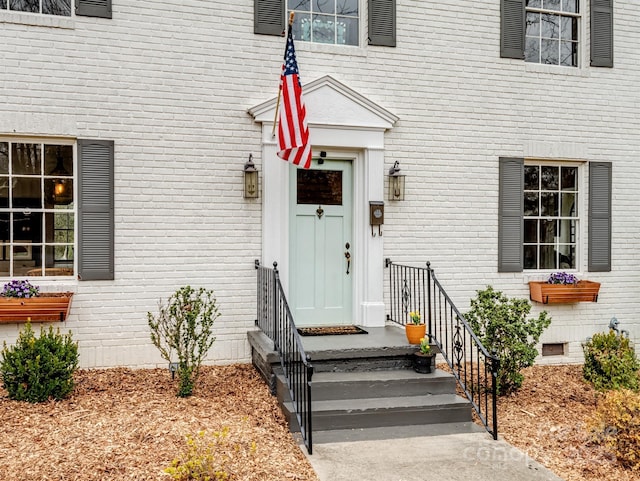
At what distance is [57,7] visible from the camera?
5.97 metres

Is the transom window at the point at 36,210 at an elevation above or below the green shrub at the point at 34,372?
above

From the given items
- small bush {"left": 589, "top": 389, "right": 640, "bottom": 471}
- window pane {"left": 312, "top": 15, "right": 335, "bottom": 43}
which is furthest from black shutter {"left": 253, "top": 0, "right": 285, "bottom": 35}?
small bush {"left": 589, "top": 389, "right": 640, "bottom": 471}

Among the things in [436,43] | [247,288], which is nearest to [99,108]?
[247,288]

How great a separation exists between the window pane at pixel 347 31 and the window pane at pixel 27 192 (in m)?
3.86

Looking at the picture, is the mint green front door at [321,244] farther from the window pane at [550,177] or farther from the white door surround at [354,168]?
the window pane at [550,177]

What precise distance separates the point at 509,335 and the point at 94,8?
18.0 feet

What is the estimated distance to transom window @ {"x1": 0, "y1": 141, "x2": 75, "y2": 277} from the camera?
5898 millimetres

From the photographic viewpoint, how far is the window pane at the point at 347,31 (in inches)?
268

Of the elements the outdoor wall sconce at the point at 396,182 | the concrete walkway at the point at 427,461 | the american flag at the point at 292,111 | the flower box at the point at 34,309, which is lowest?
the concrete walkway at the point at 427,461

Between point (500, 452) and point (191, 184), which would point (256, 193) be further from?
point (500, 452)

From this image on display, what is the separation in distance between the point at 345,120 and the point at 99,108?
2713 mm

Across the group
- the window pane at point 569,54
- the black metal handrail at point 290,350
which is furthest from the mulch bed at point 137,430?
the window pane at point 569,54

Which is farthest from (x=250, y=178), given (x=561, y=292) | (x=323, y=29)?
(x=561, y=292)

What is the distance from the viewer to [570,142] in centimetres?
739
